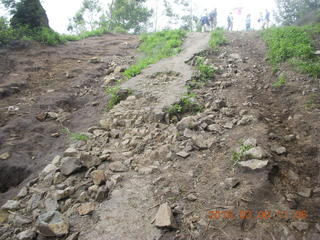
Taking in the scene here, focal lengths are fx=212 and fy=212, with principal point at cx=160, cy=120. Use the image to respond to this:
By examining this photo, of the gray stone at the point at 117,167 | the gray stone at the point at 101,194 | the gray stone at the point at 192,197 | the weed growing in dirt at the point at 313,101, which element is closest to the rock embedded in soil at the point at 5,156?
the gray stone at the point at 117,167

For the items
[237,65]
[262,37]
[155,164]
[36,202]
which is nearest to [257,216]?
[155,164]

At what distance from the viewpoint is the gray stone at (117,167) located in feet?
10.5

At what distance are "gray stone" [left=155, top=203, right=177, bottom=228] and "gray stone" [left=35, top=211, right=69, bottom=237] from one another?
105cm

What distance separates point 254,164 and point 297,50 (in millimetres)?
5230

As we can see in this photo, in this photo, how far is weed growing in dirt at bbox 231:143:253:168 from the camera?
292 cm

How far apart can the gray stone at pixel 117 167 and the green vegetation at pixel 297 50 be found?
469 centimetres

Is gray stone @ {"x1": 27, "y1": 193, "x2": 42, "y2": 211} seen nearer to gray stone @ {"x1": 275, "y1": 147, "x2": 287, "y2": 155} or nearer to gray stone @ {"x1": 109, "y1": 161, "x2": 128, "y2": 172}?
gray stone @ {"x1": 109, "y1": 161, "x2": 128, "y2": 172}

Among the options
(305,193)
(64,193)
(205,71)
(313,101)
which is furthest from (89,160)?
(313,101)

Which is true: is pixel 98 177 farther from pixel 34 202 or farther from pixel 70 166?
pixel 34 202

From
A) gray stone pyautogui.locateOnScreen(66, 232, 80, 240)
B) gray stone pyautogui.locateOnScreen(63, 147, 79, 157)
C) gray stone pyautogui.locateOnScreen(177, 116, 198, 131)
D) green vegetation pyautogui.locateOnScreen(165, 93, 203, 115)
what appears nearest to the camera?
gray stone pyautogui.locateOnScreen(66, 232, 80, 240)

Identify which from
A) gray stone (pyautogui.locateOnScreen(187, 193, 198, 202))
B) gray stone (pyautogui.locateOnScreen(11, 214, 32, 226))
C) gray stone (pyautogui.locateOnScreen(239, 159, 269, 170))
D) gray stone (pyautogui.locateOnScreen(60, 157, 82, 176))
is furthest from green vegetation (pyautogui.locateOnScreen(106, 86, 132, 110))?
gray stone (pyautogui.locateOnScreen(239, 159, 269, 170))

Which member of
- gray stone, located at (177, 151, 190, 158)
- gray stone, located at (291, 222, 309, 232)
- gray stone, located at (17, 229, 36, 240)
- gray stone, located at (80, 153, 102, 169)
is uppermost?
gray stone, located at (177, 151, 190, 158)

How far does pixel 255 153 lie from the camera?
2865mm

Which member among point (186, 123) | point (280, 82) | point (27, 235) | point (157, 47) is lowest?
point (27, 235)
